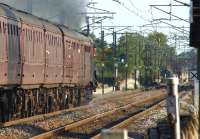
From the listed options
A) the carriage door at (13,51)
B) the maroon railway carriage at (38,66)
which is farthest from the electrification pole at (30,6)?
the carriage door at (13,51)

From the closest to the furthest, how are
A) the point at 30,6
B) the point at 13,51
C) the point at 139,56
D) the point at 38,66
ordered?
the point at 13,51
the point at 38,66
the point at 30,6
the point at 139,56

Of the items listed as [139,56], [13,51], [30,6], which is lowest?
[13,51]

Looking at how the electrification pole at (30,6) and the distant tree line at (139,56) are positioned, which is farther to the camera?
the distant tree line at (139,56)

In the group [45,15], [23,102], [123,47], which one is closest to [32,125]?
[23,102]

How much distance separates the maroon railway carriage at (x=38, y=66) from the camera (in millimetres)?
21344

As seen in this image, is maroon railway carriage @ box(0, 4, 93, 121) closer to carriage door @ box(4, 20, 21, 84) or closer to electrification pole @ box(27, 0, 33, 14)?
carriage door @ box(4, 20, 21, 84)

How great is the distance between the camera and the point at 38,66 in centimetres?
2595

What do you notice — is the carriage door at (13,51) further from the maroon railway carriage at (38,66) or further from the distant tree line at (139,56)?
the distant tree line at (139,56)

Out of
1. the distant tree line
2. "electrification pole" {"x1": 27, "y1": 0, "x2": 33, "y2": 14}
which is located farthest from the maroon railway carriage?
the distant tree line

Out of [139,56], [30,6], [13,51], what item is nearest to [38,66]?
[13,51]

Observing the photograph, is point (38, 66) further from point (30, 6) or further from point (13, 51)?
point (30, 6)

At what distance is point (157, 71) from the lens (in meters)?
112

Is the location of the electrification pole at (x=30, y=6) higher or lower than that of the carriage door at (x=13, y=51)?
higher

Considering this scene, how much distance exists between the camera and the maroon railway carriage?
21.3 m
